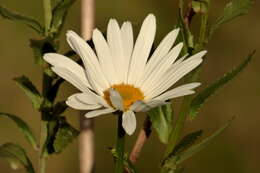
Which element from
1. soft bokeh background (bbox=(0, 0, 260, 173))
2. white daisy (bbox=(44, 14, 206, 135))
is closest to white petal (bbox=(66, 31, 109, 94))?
white daisy (bbox=(44, 14, 206, 135))

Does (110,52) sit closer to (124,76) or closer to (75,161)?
(124,76)

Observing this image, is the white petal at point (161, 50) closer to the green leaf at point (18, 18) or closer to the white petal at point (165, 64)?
the white petal at point (165, 64)

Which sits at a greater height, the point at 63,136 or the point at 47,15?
the point at 47,15

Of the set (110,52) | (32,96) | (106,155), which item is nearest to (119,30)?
(110,52)

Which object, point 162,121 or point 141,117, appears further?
point 141,117

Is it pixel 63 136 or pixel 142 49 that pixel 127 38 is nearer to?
pixel 142 49

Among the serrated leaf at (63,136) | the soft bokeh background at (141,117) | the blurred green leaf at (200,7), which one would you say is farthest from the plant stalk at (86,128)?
the soft bokeh background at (141,117)

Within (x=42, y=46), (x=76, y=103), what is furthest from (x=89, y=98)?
(x=42, y=46)
